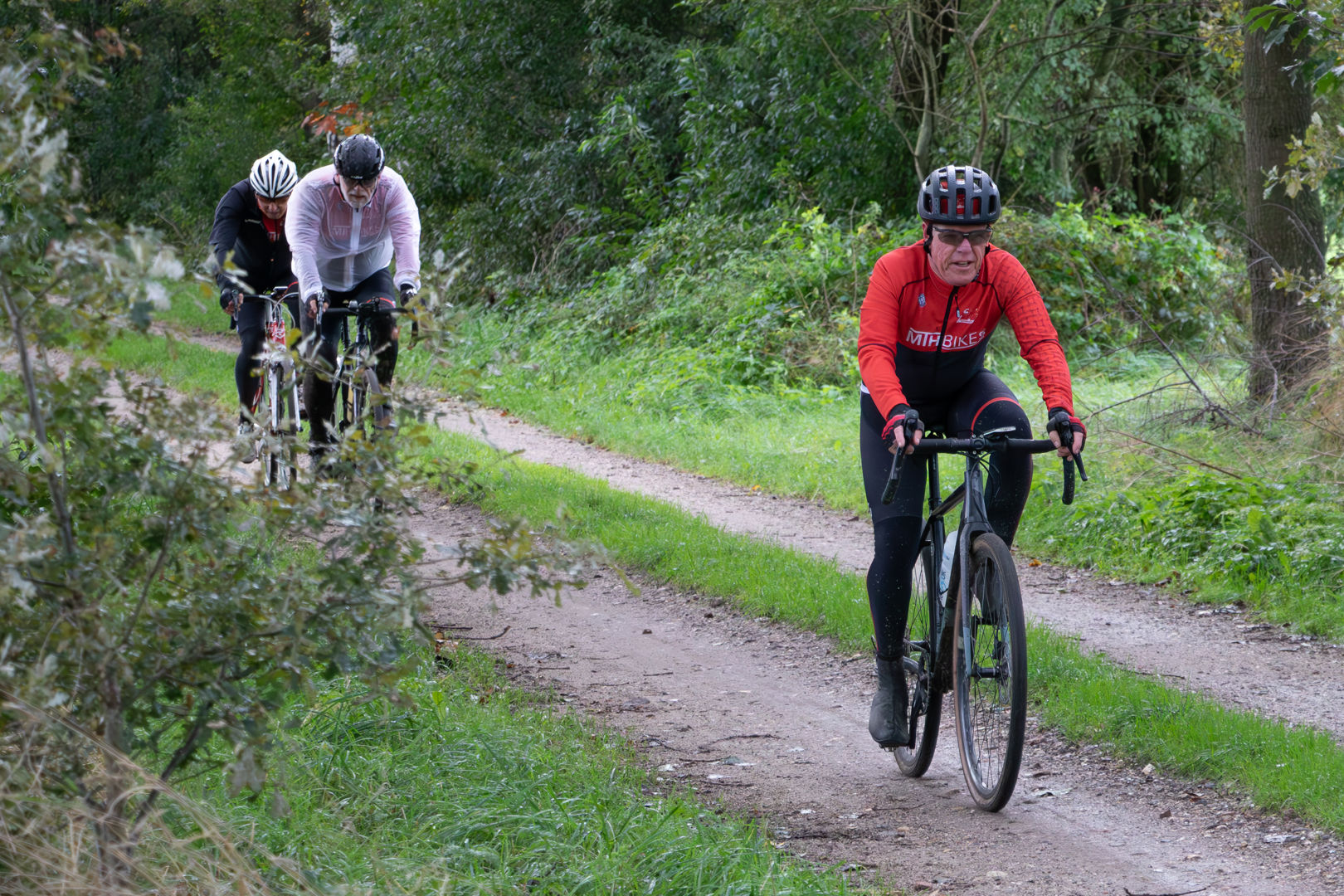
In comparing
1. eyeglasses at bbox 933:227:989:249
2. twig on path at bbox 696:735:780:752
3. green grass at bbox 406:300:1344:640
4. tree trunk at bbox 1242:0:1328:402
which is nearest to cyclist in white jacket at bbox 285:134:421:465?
green grass at bbox 406:300:1344:640

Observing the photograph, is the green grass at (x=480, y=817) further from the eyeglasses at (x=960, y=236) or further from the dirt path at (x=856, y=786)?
the eyeglasses at (x=960, y=236)

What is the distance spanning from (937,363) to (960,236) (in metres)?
0.51

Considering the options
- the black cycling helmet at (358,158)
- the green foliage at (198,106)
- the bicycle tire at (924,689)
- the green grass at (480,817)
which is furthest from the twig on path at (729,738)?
the green foliage at (198,106)

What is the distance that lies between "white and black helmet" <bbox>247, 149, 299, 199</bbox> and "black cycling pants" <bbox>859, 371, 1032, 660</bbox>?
4.68 m

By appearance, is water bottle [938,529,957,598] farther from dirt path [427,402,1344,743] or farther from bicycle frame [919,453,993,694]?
dirt path [427,402,1344,743]

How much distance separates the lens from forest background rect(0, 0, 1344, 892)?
2676 millimetres

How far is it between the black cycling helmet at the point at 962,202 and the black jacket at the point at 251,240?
200 inches

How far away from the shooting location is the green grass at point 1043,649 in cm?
455

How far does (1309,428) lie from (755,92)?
10737 millimetres

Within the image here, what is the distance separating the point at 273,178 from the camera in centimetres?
799

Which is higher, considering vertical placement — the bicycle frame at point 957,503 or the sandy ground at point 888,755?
the bicycle frame at point 957,503

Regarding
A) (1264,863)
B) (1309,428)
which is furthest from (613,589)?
(1309,428)

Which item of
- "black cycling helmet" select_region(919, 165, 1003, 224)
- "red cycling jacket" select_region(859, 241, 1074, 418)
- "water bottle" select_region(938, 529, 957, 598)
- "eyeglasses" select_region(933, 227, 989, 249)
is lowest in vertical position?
"water bottle" select_region(938, 529, 957, 598)

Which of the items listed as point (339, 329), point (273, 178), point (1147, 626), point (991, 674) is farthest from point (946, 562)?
point (273, 178)
